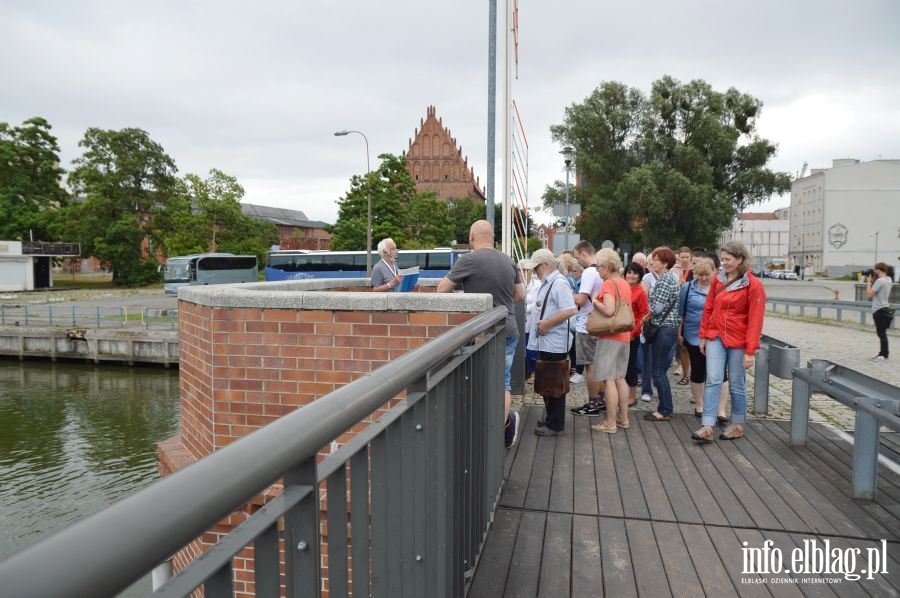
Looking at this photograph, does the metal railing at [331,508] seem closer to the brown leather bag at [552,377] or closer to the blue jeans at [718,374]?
the brown leather bag at [552,377]

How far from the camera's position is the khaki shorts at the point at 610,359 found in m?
5.58

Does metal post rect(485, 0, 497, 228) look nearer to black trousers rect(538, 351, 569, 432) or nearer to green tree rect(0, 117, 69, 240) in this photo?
black trousers rect(538, 351, 569, 432)

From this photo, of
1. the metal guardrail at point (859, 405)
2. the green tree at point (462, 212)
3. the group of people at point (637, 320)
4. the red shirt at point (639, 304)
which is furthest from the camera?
the green tree at point (462, 212)

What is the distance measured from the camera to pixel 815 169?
8719 centimetres

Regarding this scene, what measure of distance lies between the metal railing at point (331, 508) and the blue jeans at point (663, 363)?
3.84 meters

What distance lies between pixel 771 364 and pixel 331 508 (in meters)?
5.94

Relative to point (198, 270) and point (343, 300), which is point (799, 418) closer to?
point (343, 300)

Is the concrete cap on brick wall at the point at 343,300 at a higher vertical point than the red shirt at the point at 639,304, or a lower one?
higher

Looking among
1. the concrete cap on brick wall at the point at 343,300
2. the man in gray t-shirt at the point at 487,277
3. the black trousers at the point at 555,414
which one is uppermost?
the man in gray t-shirt at the point at 487,277

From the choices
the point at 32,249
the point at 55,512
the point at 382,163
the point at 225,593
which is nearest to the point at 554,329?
the point at 225,593

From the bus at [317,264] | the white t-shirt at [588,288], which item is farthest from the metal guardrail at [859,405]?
the bus at [317,264]

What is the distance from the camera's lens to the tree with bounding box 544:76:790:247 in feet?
113

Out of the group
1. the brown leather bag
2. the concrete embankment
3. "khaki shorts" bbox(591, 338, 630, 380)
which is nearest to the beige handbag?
"khaki shorts" bbox(591, 338, 630, 380)

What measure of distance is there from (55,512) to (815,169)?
9753 centimetres
